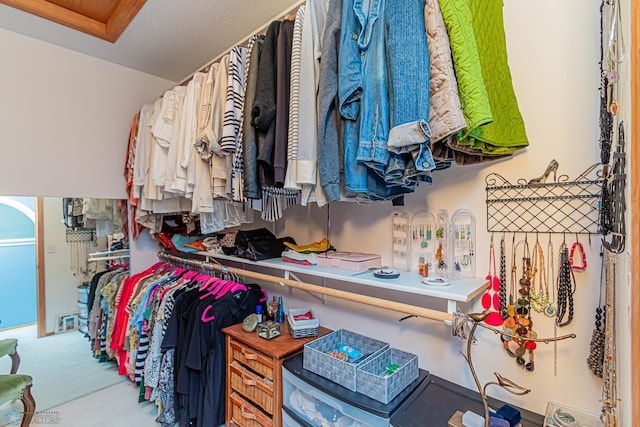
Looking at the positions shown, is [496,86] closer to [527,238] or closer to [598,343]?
[527,238]

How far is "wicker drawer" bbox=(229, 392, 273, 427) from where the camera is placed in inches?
56.2

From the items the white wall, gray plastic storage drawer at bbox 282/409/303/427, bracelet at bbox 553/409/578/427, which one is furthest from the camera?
the white wall

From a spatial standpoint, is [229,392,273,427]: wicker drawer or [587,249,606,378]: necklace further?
[229,392,273,427]: wicker drawer

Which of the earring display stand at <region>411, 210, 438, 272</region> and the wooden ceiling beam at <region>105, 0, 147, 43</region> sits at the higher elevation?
the wooden ceiling beam at <region>105, 0, 147, 43</region>

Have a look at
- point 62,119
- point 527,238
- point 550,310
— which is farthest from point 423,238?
point 62,119

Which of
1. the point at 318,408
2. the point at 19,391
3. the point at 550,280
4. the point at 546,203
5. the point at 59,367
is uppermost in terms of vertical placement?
the point at 546,203

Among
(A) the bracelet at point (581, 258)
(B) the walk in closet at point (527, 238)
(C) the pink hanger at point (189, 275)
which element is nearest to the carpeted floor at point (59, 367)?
(C) the pink hanger at point (189, 275)

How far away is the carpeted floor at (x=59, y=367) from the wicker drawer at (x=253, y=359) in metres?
1.24

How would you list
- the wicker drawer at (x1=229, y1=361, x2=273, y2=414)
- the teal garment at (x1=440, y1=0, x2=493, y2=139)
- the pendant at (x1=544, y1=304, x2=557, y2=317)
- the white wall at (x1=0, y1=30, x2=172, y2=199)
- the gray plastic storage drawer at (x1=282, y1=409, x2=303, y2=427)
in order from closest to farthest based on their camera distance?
the teal garment at (x1=440, y1=0, x2=493, y2=139), the pendant at (x1=544, y1=304, x2=557, y2=317), the gray plastic storage drawer at (x1=282, y1=409, x2=303, y2=427), the wicker drawer at (x1=229, y1=361, x2=273, y2=414), the white wall at (x1=0, y1=30, x2=172, y2=199)

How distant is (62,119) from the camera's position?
80.8 inches

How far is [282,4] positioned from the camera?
1.58 meters

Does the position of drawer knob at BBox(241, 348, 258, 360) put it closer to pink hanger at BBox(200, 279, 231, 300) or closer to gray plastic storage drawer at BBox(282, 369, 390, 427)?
gray plastic storage drawer at BBox(282, 369, 390, 427)

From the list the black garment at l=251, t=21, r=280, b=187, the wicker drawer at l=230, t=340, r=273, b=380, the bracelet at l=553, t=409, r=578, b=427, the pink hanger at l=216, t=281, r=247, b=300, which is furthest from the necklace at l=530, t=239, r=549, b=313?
the pink hanger at l=216, t=281, r=247, b=300

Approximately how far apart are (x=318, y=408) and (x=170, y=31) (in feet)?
7.09
